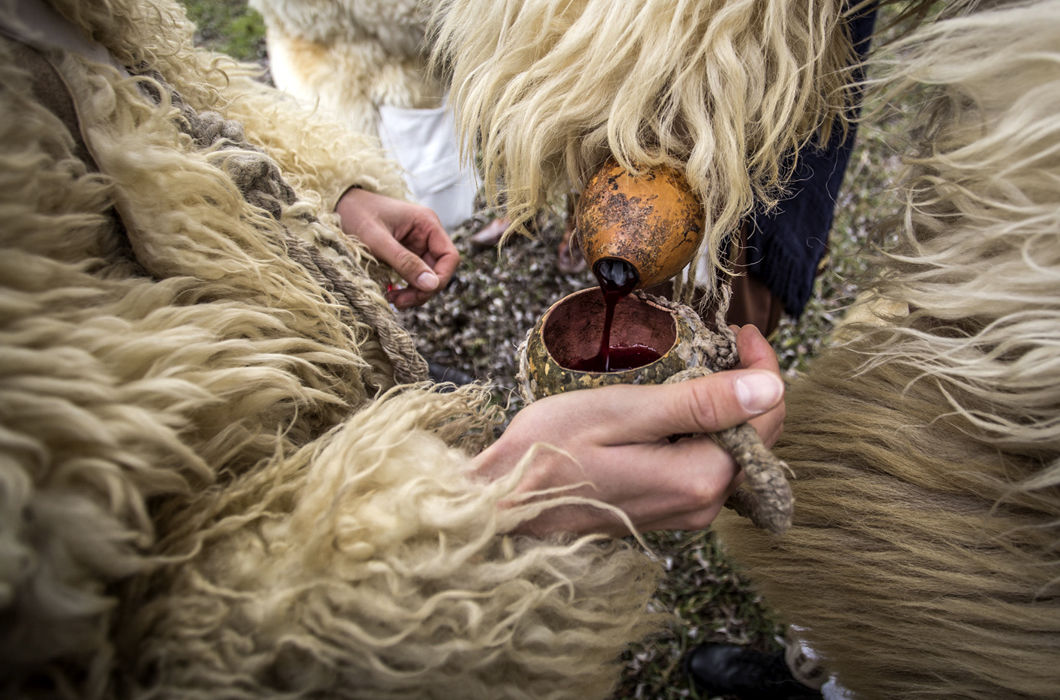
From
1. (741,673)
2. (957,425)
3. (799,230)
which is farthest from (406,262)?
(741,673)

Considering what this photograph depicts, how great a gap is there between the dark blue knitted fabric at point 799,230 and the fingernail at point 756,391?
506mm

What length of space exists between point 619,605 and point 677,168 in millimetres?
548

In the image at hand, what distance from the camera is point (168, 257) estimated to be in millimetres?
635

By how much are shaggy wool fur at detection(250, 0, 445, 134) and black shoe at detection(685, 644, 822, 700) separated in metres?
1.62

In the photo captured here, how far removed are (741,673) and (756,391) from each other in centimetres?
120

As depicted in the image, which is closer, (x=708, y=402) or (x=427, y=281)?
(x=708, y=402)

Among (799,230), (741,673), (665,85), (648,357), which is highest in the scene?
(665,85)

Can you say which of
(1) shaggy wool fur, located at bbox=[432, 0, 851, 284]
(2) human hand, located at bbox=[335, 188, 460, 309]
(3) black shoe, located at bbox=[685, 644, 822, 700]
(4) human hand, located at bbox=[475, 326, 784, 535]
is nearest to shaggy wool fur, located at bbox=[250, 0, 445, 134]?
(2) human hand, located at bbox=[335, 188, 460, 309]

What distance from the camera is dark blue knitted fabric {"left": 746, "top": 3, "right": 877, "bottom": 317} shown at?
107 centimetres

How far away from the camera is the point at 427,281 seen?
1.12 metres

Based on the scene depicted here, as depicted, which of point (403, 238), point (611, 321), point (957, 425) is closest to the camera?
point (957, 425)

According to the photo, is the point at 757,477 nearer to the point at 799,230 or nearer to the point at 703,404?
the point at 703,404

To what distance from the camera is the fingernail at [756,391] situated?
60cm

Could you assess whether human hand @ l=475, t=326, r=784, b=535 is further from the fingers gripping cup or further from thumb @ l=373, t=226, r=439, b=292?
thumb @ l=373, t=226, r=439, b=292
